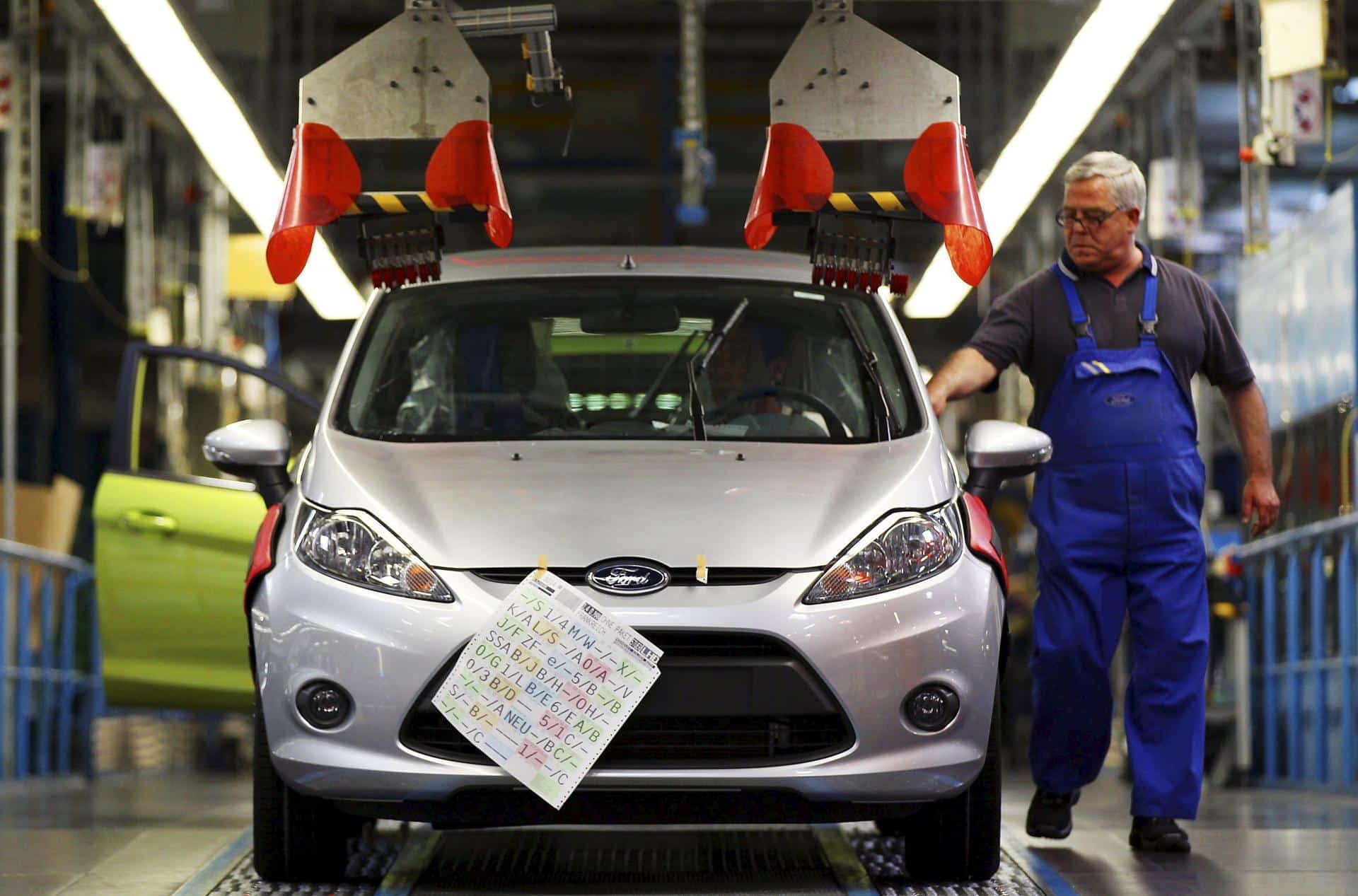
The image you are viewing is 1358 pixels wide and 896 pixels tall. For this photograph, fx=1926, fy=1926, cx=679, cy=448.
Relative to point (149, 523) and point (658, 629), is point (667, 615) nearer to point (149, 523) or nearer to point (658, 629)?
point (658, 629)

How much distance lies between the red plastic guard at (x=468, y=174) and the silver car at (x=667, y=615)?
0.77 m

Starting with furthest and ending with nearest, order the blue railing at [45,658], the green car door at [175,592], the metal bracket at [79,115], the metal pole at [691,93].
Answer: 1. the metal bracket at [79,115]
2. the metal pole at [691,93]
3. the blue railing at [45,658]
4. the green car door at [175,592]

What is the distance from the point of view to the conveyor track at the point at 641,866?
4109 mm

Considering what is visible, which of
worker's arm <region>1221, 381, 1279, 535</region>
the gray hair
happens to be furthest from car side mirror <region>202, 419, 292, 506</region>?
worker's arm <region>1221, 381, 1279, 535</region>

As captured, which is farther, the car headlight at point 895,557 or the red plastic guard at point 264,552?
the red plastic guard at point 264,552

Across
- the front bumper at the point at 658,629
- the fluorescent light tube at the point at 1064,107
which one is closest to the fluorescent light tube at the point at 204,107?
the front bumper at the point at 658,629

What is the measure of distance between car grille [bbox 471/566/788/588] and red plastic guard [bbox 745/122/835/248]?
141cm

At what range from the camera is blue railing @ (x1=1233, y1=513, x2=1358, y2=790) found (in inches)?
323

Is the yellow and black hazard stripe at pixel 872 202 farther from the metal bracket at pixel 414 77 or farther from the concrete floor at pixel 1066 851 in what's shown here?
the concrete floor at pixel 1066 851

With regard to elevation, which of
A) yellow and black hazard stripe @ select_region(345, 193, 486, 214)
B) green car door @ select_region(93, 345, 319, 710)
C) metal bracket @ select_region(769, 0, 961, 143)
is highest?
metal bracket @ select_region(769, 0, 961, 143)

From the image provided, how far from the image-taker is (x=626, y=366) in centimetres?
484

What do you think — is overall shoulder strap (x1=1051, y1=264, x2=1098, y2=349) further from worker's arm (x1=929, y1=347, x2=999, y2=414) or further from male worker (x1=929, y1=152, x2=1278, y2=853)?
worker's arm (x1=929, y1=347, x2=999, y2=414)

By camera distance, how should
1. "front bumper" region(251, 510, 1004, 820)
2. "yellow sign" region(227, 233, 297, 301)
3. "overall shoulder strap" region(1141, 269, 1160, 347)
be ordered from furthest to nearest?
"yellow sign" region(227, 233, 297, 301), "overall shoulder strap" region(1141, 269, 1160, 347), "front bumper" region(251, 510, 1004, 820)

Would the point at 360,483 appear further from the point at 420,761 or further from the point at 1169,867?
the point at 1169,867
